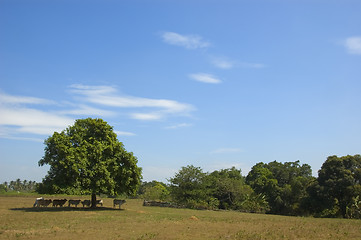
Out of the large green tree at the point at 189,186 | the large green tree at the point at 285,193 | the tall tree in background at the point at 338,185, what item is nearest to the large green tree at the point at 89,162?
the large green tree at the point at 189,186

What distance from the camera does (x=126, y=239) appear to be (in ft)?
53.4

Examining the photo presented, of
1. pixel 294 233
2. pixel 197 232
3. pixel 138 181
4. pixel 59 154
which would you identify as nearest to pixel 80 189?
pixel 59 154

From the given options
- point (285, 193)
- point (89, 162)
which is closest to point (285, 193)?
point (285, 193)

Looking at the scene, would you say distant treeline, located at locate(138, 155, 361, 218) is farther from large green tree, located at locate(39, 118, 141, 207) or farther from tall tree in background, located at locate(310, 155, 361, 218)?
large green tree, located at locate(39, 118, 141, 207)

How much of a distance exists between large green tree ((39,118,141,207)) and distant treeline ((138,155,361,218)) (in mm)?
16196

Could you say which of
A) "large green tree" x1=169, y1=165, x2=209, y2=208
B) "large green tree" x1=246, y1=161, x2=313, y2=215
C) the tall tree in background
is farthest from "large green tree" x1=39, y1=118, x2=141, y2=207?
"large green tree" x1=246, y1=161, x2=313, y2=215

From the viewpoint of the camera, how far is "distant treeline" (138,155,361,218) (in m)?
42.2

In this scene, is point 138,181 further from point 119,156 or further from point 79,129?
point 79,129

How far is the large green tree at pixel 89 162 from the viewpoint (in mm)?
30766

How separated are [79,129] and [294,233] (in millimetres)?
24654

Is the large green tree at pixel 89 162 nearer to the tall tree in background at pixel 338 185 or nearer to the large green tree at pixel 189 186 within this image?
the large green tree at pixel 189 186

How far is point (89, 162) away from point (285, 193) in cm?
4087

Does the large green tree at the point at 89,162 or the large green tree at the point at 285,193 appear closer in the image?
the large green tree at the point at 89,162

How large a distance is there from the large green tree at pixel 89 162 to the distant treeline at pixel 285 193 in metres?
16.2
